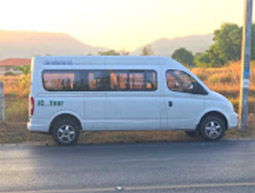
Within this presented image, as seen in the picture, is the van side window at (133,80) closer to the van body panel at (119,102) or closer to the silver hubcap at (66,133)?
the van body panel at (119,102)

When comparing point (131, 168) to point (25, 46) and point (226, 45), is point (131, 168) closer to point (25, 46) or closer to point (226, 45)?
point (226, 45)

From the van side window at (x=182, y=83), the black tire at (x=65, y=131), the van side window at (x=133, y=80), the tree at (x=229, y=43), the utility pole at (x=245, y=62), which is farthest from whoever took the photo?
the tree at (x=229, y=43)

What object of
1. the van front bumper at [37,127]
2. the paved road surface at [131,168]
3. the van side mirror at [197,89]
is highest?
the van side mirror at [197,89]

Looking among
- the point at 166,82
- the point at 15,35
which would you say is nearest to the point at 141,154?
→ the point at 166,82

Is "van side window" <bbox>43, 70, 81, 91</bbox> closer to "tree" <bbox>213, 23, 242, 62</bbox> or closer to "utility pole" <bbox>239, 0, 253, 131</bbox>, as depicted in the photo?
"utility pole" <bbox>239, 0, 253, 131</bbox>

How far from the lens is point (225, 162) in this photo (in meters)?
6.61

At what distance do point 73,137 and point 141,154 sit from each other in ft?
6.60

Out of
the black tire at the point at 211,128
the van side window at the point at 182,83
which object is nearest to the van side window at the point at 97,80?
→ the van side window at the point at 182,83

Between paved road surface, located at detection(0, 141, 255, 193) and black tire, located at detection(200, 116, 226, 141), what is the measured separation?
268mm

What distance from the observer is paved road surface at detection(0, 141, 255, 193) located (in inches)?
203

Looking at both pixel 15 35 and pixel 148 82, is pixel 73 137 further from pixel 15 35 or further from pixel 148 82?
pixel 15 35

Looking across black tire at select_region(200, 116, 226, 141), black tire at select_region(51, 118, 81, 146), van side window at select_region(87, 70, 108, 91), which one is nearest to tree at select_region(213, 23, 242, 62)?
black tire at select_region(200, 116, 226, 141)

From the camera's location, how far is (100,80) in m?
8.40

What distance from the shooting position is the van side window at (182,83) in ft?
28.1
